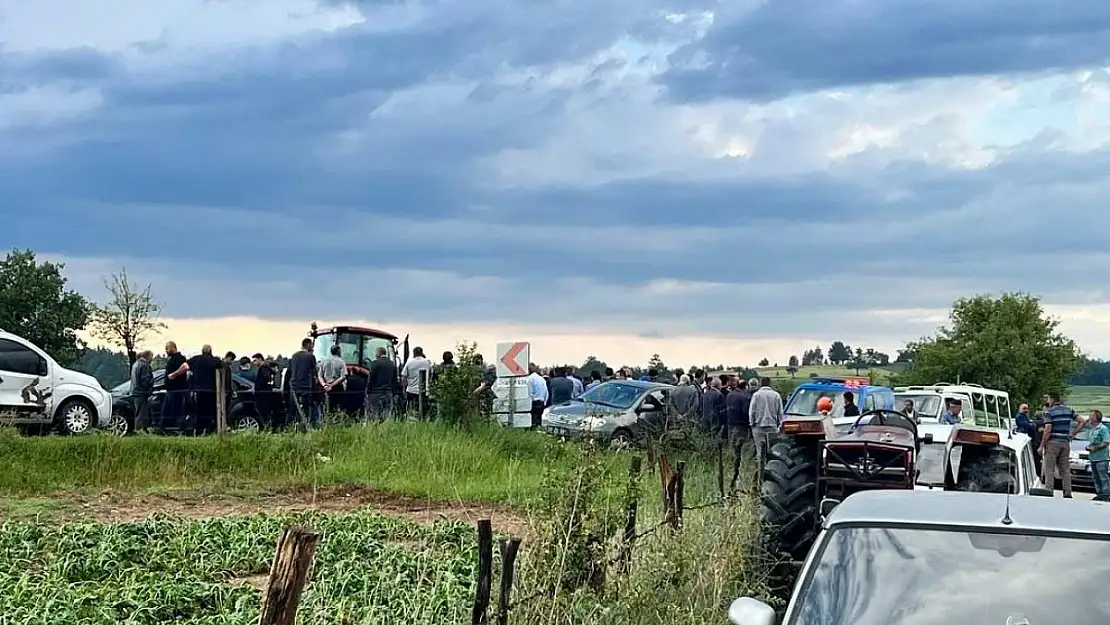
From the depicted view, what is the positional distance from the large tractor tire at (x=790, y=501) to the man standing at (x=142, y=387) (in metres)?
14.0

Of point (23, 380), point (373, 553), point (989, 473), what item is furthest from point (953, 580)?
point (23, 380)

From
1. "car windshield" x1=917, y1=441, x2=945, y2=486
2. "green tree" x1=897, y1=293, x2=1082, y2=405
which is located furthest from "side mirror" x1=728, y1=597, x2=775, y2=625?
"green tree" x1=897, y1=293, x2=1082, y2=405

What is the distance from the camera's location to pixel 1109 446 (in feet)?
74.3

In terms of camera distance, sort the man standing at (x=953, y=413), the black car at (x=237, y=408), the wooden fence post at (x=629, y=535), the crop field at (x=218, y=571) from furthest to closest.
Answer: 1. the black car at (x=237, y=408)
2. the man standing at (x=953, y=413)
3. the wooden fence post at (x=629, y=535)
4. the crop field at (x=218, y=571)

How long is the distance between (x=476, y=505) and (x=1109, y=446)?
39.9 feet

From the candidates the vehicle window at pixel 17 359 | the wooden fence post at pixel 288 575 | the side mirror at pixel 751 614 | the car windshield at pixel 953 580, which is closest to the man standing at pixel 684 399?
the vehicle window at pixel 17 359

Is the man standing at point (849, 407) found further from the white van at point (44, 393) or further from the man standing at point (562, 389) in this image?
the white van at point (44, 393)

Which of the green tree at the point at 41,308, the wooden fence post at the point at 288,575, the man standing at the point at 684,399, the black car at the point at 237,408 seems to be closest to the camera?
the wooden fence post at the point at 288,575

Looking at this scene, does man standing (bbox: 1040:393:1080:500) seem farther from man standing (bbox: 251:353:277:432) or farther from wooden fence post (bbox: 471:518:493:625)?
wooden fence post (bbox: 471:518:493:625)

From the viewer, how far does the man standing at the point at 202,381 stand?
21.6m

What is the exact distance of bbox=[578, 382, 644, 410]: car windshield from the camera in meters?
25.1

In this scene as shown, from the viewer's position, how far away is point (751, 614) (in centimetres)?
579

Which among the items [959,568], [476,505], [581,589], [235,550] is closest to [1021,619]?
[959,568]

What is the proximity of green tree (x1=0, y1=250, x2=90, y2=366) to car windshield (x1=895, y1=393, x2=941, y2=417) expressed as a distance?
42.6 meters
